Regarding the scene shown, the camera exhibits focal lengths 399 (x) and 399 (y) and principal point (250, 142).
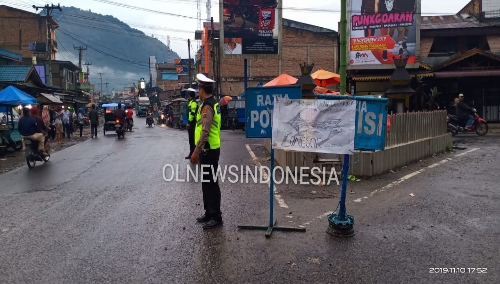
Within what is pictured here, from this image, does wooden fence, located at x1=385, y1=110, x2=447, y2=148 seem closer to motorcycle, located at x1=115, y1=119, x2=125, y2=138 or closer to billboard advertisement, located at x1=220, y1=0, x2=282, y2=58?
billboard advertisement, located at x1=220, y1=0, x2=282, y2=58

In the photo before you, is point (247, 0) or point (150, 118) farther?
point (150, 118)

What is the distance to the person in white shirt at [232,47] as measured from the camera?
916 inches

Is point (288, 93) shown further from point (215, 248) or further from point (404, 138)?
point (404, 138)

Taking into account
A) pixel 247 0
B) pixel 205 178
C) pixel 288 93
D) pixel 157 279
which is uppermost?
pixel 247 0

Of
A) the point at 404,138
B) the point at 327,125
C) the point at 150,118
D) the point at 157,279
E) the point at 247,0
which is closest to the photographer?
the point at 157,279

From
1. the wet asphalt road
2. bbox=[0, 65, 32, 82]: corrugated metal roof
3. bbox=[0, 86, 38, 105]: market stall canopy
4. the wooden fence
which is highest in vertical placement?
bbox=[0, 65, 32, 82]: corrugated metal roof

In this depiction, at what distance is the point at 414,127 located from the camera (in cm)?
1097

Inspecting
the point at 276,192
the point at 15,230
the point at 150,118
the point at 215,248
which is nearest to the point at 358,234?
the point at 215,248

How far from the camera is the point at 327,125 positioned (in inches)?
206

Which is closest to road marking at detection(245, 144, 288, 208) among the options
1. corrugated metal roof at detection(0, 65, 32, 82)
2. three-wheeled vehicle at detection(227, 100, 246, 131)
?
three-wheeled vehicle at detection(227, 100, 246, 131)

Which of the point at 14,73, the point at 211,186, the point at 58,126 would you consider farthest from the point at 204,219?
the point at 14,73

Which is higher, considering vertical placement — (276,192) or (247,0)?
(247,0)

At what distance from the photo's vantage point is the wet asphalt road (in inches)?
167

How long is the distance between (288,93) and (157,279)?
3011 millimetres
